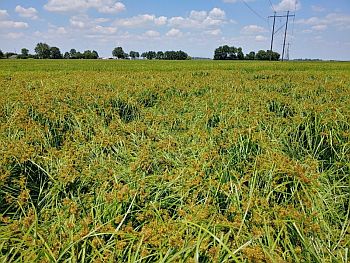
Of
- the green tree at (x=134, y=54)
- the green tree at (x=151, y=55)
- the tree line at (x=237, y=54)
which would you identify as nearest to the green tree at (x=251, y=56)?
the tree line at (x=237, y=54)

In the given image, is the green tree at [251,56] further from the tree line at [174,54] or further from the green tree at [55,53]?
the green tree at [55,53]

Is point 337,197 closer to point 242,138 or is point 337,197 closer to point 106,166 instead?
point 242,138

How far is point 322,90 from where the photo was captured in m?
Answer: 5.90

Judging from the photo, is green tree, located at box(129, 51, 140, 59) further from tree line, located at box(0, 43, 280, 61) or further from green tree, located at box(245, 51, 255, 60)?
green tree, located at box(245, 51, 255, 60)

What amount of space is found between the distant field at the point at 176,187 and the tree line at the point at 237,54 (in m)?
80.6

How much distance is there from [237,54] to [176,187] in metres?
86.3

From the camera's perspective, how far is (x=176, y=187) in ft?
7.30

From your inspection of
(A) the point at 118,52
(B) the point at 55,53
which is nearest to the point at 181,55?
(A) the point at 118,52

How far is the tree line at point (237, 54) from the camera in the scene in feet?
262

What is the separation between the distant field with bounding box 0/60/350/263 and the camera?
1.65m

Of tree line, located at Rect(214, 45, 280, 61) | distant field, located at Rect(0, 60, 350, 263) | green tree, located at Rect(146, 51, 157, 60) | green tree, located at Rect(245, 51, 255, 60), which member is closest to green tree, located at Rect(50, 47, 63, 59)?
green tree, located at Rect(146, 51, 157, 60)

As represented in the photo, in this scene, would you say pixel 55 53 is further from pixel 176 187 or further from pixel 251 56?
pixel 176 187

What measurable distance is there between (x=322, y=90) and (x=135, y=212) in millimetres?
5161

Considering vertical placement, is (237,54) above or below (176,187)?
above
